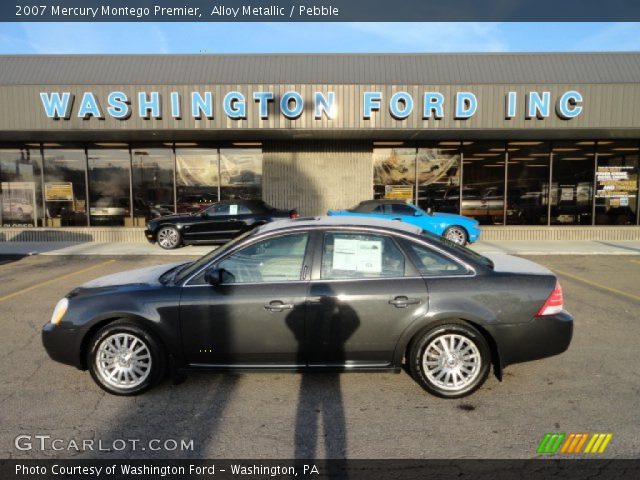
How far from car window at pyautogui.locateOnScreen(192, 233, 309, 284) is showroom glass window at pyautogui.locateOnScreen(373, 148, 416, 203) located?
41.2 feet

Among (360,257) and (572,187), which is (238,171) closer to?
(572,187)

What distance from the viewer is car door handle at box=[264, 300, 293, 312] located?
3.78m

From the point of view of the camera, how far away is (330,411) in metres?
3.62

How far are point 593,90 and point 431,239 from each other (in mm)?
12225

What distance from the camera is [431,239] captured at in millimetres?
4117

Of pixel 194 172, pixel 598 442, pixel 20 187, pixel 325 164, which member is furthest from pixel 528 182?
pixel 20 187

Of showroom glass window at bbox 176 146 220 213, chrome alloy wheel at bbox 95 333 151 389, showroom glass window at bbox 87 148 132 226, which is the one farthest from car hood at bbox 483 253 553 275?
showroom glass window at bbox 87 148 132 226

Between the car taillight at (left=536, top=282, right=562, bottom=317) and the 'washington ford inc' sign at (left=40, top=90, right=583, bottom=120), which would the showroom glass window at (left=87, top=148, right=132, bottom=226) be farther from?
the car taillight at (left=536, top=282, right=562, bottom=317)

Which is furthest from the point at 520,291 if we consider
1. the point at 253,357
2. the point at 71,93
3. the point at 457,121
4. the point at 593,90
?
the point at 71,93

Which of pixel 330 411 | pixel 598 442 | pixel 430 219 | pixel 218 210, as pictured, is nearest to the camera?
pixel 598 442

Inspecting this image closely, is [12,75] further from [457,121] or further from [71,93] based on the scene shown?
[457,121]

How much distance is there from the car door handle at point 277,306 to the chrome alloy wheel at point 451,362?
1207mm

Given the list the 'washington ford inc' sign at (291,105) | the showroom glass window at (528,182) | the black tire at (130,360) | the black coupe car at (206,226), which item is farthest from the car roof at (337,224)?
the showroom glass window at (528,182)

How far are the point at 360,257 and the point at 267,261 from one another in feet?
2.67
